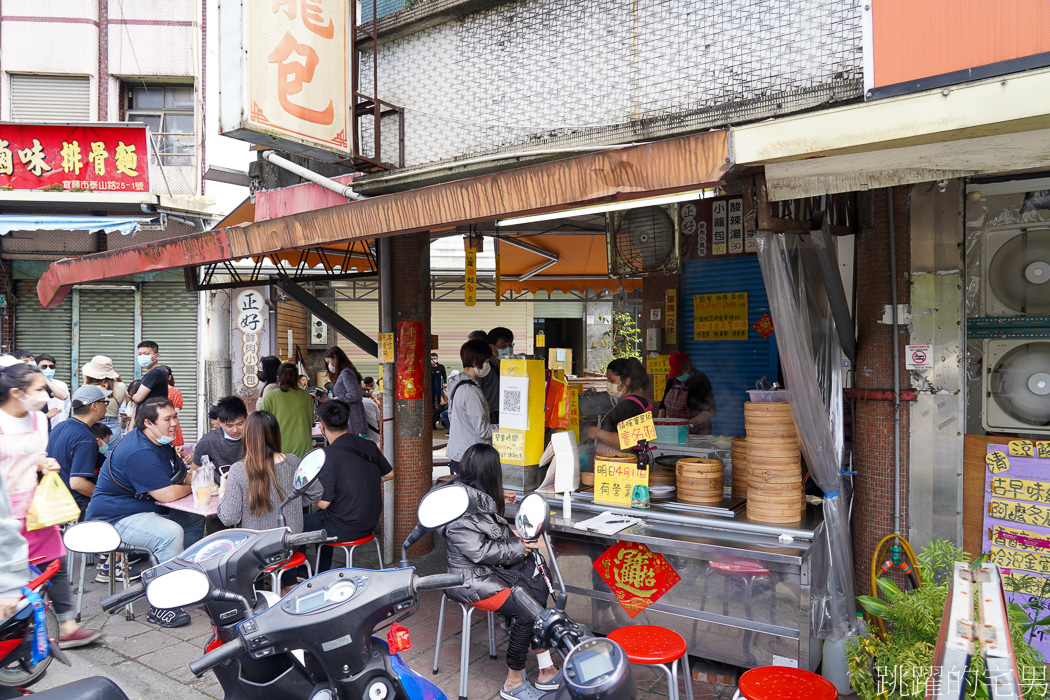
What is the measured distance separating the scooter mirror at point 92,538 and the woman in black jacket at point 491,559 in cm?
163

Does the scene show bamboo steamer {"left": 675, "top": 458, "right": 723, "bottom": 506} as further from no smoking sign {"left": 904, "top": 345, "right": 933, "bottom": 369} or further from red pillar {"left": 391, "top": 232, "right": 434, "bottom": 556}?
red pillar {"left": 391, "top": 232, "right": 434, "bottom": 556}

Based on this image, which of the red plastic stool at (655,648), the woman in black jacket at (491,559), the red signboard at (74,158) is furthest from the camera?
the red signboard at (74,158)

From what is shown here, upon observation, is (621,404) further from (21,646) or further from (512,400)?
(21,646)

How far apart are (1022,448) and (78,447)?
7.15 metres

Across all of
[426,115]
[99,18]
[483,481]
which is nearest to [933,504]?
[483,481]

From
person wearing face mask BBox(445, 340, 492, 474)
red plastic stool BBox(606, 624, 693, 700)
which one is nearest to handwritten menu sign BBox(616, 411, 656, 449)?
red plastic stool BBox(606, 624, 693, 700)

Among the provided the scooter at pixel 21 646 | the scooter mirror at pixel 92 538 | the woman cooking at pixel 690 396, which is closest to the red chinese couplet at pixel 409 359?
the scooter at pixel 21 646

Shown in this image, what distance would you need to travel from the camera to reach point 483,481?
3922 millimetres

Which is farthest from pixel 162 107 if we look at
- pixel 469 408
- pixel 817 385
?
pixel 817 385

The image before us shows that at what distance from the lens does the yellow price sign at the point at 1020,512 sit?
3.86m

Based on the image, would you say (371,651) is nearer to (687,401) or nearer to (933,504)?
(933,504)

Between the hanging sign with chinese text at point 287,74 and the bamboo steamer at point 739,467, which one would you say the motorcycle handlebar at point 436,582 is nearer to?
the bamboo steamer at point 739,467

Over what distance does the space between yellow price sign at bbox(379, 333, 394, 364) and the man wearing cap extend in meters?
2.53

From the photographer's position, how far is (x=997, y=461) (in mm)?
4016
